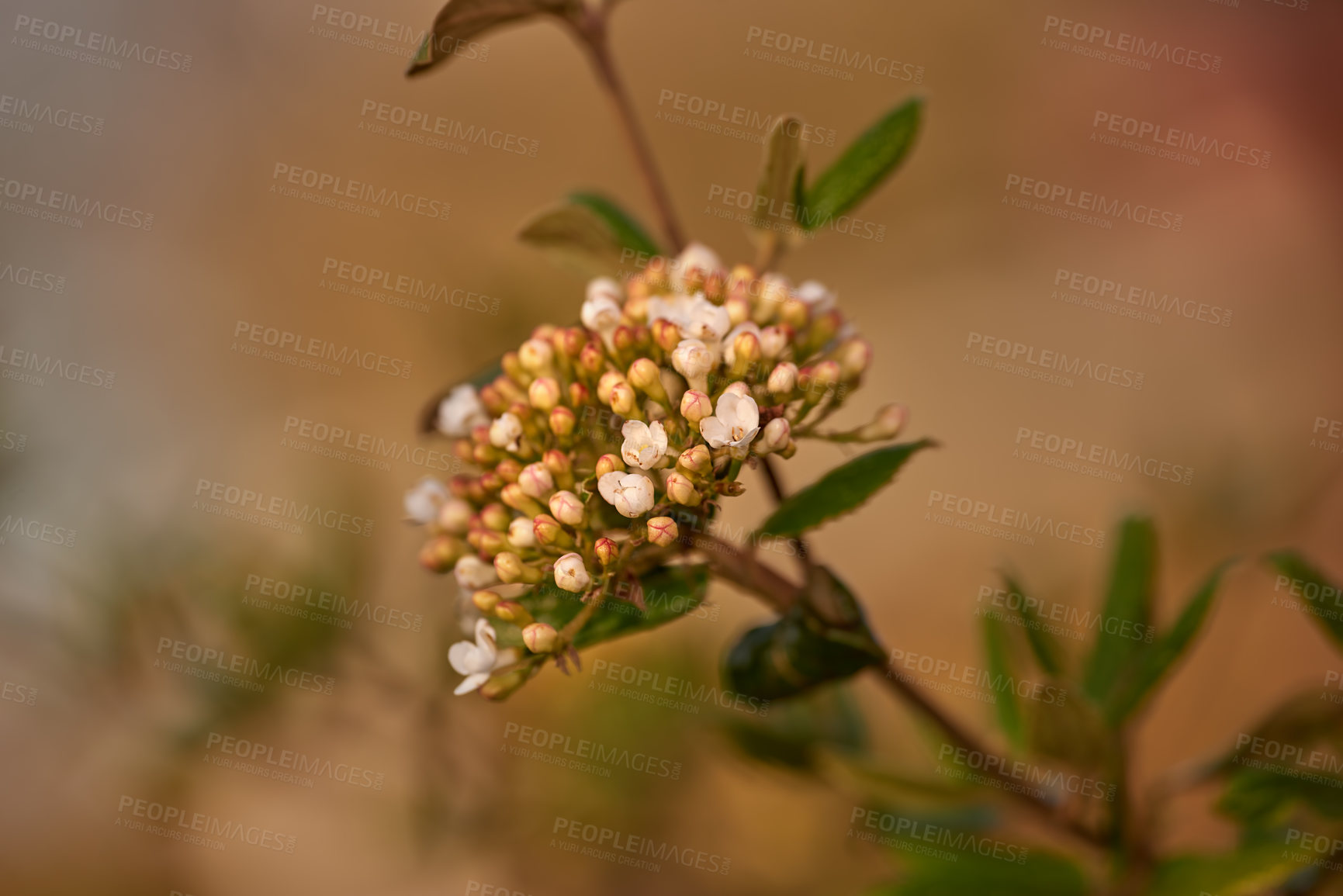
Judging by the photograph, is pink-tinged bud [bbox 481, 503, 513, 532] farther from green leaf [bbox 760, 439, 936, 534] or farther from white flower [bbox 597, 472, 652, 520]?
green leaf [bbox 760, 439, 936, 534]

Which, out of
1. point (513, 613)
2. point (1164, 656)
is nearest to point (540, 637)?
point (513, 613)

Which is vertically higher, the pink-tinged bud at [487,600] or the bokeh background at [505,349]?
the bokeh background at [505,349]

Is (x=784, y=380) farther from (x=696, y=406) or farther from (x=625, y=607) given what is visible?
(x=625, y=607)

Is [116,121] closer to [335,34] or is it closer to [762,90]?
[335,34]

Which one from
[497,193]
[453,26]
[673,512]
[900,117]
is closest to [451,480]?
[673,512]

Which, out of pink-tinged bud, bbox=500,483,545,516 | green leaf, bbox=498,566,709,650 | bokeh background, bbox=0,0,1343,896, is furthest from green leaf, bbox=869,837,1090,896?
pink-tinged bud, bbox=500,483,545,516

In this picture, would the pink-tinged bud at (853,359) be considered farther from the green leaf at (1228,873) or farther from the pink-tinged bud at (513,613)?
the green leaf at (1228,873)

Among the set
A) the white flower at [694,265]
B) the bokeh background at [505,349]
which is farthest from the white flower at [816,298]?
the bokeh background at [505,349]
